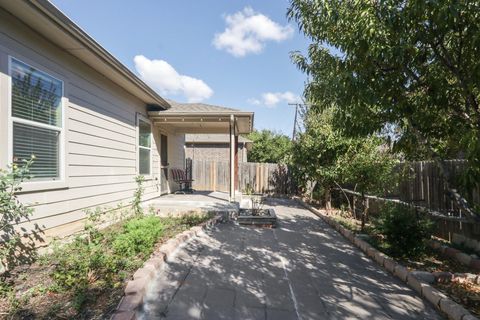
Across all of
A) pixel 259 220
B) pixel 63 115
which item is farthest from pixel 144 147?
pixel 259 220

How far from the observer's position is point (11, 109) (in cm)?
367

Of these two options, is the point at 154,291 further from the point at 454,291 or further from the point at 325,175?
the point at 325,175

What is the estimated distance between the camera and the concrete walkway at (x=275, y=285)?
111 inches

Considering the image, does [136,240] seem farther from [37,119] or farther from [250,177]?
[250,177]

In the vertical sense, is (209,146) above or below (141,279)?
above

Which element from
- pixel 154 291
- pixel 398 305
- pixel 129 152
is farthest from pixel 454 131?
pixel 129 152

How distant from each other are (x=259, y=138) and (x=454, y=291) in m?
24.1

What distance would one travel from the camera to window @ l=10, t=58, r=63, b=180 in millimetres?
3795

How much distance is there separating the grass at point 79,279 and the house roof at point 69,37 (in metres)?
2.85

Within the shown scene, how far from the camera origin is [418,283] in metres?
3.35

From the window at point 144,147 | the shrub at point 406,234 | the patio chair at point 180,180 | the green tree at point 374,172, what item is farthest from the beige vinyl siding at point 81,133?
the green tree at point 374,172

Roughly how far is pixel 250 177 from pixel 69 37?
1106 cm

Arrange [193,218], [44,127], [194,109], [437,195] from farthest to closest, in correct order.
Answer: [194,109], [193,218], [437,195], [44,127]

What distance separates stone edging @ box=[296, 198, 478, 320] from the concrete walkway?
3.8 inches
